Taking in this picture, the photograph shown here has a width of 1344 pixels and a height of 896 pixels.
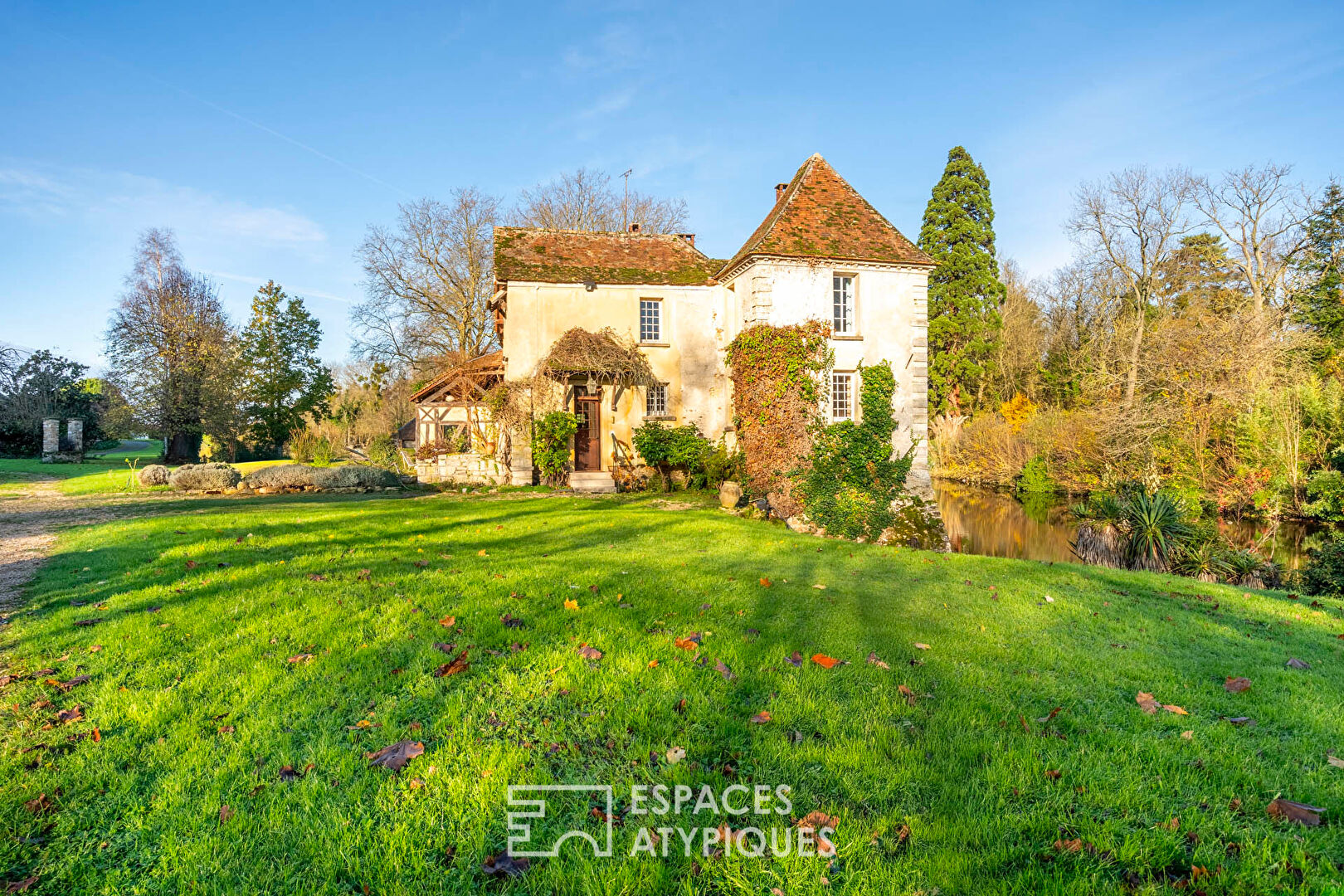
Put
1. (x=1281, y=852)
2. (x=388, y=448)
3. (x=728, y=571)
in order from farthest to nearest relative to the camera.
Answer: (x=388, y=448) < (x=728, y=571) < (x=1281, y=852)

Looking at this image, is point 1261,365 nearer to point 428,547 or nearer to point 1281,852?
point 1281,852

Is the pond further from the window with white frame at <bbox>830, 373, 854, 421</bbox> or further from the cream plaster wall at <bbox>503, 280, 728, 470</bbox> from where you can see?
the cream plaster wall at <bbox>503, 280, 728, 470</bbox>

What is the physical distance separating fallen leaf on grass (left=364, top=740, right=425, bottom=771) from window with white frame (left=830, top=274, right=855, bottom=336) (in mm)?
16432

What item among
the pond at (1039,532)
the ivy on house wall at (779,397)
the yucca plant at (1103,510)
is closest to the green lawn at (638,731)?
the yucca plant at (1103,510)

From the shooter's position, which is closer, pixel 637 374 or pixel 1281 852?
pixel 1281 852

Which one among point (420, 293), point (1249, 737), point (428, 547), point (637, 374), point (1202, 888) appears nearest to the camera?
point (1202, 888)

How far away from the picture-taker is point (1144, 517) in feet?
43.5

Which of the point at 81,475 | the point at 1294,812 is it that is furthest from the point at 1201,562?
the point at 81,475

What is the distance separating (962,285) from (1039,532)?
16.3 meters

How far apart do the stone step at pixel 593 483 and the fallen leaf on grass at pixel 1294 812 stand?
15454mm

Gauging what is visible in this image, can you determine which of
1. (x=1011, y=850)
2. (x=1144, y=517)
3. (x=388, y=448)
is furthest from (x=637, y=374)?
(x=1011, y=850)

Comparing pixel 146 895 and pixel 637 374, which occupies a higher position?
pixel 637 374

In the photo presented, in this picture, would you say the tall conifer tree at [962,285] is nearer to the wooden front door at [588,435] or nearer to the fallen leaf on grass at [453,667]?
the wooden front door at [588,435]

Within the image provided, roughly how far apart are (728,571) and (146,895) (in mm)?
5668
